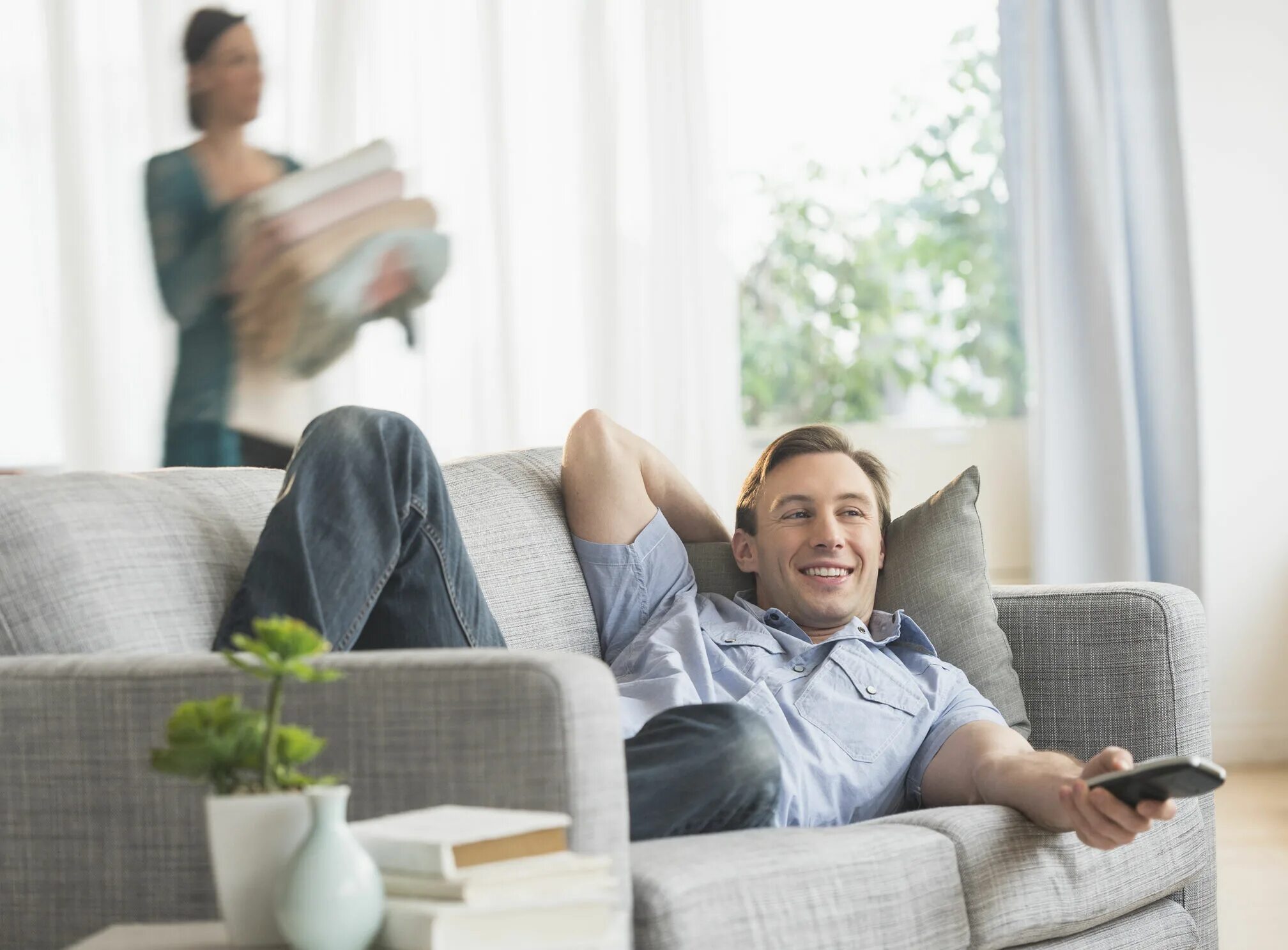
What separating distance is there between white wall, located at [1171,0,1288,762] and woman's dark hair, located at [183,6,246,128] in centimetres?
250

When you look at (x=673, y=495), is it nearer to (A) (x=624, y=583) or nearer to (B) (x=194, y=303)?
(A) (x=624, y=583)

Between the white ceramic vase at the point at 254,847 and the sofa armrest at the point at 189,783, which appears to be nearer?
the white ceramic vase at the point at 254,847

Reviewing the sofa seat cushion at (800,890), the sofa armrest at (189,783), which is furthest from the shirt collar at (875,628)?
the sofa armrest at (189,783)

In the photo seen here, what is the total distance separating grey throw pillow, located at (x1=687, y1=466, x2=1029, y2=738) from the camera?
192 cm

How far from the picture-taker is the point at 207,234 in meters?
3.36

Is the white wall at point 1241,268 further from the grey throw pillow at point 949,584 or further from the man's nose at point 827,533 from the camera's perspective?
the man's nose at point 827,533

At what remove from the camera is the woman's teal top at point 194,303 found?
10.8 feet

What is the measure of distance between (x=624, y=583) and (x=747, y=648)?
0.20 meters

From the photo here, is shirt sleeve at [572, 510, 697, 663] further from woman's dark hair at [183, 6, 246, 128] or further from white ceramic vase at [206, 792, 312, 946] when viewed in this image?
woman's dark hair at [183, 6, 246, 128]

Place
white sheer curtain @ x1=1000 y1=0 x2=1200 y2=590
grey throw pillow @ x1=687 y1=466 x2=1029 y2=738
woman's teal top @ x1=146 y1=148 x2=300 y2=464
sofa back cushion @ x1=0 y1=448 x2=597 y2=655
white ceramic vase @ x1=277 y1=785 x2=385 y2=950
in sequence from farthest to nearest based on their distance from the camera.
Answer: white sheer curtain @ x1=1000 y1=0 x2=1200 y2=590 < woman's teal top @ x1=146 y1=148 x2=300 y2=464 < grey throw pillow @ x1=687 y1=466 x2=1029 y2=738 < sofa back cushion @ x1=0 y1=448 x2=597 y2=655 < white ceramic vase @ x1=277 y1=785 x2=385 y2=950

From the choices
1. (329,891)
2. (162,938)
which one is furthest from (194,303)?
(329,891)

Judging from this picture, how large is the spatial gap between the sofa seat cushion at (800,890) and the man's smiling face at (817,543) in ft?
1.64

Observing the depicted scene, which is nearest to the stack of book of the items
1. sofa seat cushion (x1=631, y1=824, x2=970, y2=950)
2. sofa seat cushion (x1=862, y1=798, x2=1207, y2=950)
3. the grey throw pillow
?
sofa seat cushion (x1=631, y1=824, x2=970, y2=950)

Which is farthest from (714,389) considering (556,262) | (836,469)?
→ (836,469)
